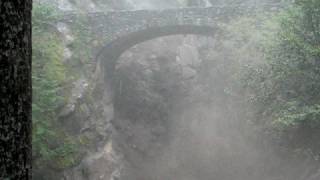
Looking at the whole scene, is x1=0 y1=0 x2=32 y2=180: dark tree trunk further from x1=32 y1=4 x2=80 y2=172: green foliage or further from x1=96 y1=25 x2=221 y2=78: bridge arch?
x1=96 y1=25 x2=221 y2=78: bridge arch

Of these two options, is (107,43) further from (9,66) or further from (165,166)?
(9,66)

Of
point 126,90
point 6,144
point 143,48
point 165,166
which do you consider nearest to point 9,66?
point 6,144

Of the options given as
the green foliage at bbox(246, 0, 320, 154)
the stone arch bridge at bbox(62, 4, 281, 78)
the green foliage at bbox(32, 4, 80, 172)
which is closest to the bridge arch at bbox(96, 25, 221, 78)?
the stone arch bridge at bbox(62, 4, 281, 78)

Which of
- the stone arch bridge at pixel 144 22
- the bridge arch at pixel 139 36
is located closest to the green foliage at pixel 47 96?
the stone arch bridge at pixel 144 22

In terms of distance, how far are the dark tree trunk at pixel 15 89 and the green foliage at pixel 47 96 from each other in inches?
407

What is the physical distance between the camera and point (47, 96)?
14.0 meters

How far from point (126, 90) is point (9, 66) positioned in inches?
972

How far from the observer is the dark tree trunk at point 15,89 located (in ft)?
7.52

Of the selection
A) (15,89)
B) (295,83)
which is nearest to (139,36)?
(295,83)

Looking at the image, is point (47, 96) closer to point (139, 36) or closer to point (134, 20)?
point (134, 20)

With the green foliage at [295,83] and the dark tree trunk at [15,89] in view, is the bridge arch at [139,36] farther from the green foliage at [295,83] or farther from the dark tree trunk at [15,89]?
the dark tree trunk at [15,89]

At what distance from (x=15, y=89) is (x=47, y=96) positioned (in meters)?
11.9

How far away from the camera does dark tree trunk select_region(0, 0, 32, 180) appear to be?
2.29 metres

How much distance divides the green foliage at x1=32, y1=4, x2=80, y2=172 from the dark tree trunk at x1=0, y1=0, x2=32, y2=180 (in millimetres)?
10335
